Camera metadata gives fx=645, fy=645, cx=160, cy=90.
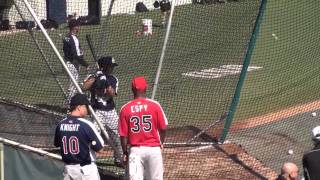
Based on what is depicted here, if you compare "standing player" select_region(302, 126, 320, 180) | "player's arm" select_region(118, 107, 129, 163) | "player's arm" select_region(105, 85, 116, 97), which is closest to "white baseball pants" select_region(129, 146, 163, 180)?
"player's arm" select_region(118, 107, 129, 163)

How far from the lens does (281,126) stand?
34.1 feet

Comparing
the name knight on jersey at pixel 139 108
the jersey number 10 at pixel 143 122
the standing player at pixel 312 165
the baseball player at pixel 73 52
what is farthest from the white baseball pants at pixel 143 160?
the baseball player at pixel 73 52

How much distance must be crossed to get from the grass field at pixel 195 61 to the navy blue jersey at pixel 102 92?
199 cm

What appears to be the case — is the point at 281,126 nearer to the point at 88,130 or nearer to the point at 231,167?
the point at 231,167

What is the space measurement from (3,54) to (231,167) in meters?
6.63

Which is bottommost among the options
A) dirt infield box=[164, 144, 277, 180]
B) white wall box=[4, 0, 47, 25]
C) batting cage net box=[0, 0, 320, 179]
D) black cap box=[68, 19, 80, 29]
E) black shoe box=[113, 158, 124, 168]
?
dirt infield box=[164, 144, 277, 180]

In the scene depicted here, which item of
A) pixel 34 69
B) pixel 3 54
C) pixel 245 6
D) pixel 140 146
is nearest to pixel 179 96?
pixel 245 6

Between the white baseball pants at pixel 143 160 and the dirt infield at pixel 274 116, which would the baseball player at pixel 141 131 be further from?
the dirt infield at pixel 274 116

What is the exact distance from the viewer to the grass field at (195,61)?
11.5 metres

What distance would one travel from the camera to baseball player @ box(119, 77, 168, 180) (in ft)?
23.2

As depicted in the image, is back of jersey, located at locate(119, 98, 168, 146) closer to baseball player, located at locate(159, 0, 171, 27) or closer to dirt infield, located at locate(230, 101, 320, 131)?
baseball player, located at locate(159, 0, 171, 27)

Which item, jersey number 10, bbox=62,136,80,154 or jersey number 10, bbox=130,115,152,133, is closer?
jersey number 10, bbox=62,136,80,154

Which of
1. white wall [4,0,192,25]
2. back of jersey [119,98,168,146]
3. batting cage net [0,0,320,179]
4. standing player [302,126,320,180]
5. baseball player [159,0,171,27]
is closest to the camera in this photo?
standing player [302,126,320,180]

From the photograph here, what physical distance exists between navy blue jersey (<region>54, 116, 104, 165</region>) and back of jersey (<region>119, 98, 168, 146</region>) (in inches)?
26.4
